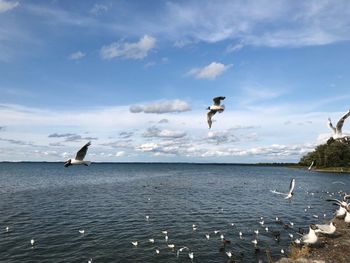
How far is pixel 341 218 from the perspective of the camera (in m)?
34.6

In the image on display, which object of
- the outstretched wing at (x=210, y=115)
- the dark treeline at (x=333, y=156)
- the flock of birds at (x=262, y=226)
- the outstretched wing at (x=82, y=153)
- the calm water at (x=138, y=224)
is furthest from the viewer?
the dark treeline at (x=333, y=156)

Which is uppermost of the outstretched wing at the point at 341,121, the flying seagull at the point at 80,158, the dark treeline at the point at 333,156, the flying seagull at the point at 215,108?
the dark treeline at the point at 333,156

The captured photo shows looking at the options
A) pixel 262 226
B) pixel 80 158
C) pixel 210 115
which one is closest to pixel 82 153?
pixel 80 158

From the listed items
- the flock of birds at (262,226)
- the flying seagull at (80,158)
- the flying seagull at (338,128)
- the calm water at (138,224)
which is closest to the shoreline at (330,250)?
the flock of birds at (262,226)

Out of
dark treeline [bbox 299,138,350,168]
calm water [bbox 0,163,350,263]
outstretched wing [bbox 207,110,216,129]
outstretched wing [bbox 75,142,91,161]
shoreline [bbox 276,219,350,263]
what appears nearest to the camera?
outstretched wing [bbox 75,142,91,161]

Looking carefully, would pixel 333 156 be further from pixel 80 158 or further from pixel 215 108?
pixel 80 158

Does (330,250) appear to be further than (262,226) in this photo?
No

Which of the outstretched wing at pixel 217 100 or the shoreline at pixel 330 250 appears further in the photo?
the shoreline at pixel 330 250

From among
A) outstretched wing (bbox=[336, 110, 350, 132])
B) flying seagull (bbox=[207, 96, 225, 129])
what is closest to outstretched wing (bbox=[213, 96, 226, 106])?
flying seagull (bbox=[207, 96, 225, 129])

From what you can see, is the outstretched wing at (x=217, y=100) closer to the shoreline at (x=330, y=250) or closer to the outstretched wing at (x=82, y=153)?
the outstretched wing at (x=82, y=153)

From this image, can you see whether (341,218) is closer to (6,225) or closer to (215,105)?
(215,105)

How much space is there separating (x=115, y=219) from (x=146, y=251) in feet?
43.2

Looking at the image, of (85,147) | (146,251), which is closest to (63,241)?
(146,251)

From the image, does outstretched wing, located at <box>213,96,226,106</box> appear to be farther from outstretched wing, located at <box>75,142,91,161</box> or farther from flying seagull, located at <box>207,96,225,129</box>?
outstretched wing, located at <box>75,142,91,161</box>
